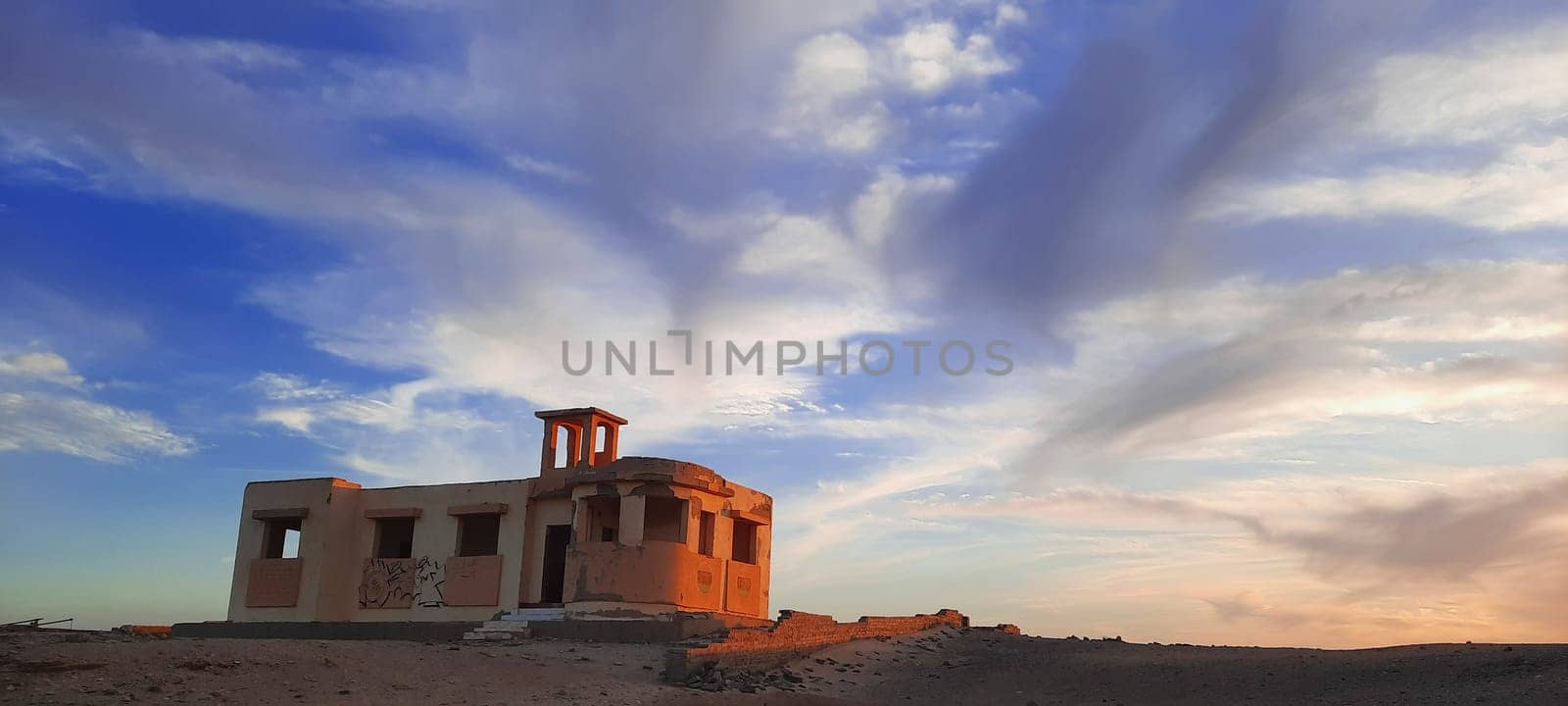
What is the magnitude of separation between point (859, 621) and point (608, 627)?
5631mm

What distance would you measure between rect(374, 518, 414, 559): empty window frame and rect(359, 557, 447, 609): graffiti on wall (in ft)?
2.30

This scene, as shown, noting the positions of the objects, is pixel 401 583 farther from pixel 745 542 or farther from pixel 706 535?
pixel 745 542

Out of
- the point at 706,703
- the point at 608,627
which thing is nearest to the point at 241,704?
the point at 706,703

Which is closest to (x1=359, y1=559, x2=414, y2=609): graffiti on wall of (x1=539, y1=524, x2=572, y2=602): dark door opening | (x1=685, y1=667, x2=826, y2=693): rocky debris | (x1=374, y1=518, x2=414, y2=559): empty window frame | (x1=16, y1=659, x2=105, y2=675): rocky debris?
(x1=374, y1=518, x2=414, y2=559): empty window frame

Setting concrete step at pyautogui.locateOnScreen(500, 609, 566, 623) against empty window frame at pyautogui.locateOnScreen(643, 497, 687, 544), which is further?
empty window frame at pyautogui.locateOnScreen(643, 497, 687, 544)

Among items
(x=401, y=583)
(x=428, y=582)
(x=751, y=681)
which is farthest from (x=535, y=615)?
(x=751, y=681)

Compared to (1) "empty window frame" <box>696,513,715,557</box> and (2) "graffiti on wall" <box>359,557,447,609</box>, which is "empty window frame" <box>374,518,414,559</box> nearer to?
(2) "graffiti on wall" <box>359,557,447,609</box>

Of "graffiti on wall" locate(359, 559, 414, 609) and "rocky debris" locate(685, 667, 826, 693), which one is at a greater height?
"graffiti on wall" locate(359, 559, 414, 609)

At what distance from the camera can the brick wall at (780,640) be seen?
64.7 ft

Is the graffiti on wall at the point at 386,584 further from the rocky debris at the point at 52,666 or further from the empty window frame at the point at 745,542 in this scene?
the rocky debris at the point at 52,666

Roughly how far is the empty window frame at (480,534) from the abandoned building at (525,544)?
37 millimetres

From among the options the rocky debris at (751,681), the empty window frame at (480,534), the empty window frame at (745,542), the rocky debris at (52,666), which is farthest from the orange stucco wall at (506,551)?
the rocky debris at (52,666)

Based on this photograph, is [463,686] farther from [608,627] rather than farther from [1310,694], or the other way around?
[1310,694]

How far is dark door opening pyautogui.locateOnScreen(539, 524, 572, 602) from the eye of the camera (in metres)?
29.6
